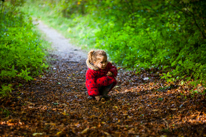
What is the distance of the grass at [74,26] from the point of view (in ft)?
41.1

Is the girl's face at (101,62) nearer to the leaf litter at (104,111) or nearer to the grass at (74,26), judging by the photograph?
the leaf litter at (104,111)

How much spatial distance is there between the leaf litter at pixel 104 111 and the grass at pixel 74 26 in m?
6.59

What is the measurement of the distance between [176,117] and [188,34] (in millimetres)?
→ 3521

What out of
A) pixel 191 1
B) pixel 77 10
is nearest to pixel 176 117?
pixel 191 1

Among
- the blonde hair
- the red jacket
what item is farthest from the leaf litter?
the blonde hair

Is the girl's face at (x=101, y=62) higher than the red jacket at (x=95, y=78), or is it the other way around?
the girl's face at (x=101, y=62)

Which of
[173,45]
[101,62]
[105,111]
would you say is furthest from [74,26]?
[105,111]

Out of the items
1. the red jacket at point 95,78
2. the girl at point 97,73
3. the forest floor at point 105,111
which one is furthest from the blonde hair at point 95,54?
the forest floor at point 105,111

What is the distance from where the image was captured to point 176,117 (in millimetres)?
3283

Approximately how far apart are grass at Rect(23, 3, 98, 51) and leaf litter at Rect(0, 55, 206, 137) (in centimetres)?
659

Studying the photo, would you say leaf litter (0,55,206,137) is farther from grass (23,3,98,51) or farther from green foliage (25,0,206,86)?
grass (23,3,98,51)

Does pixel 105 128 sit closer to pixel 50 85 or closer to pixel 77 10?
pixel 50 85

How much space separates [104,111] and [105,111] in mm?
21

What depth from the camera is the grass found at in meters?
12.5
